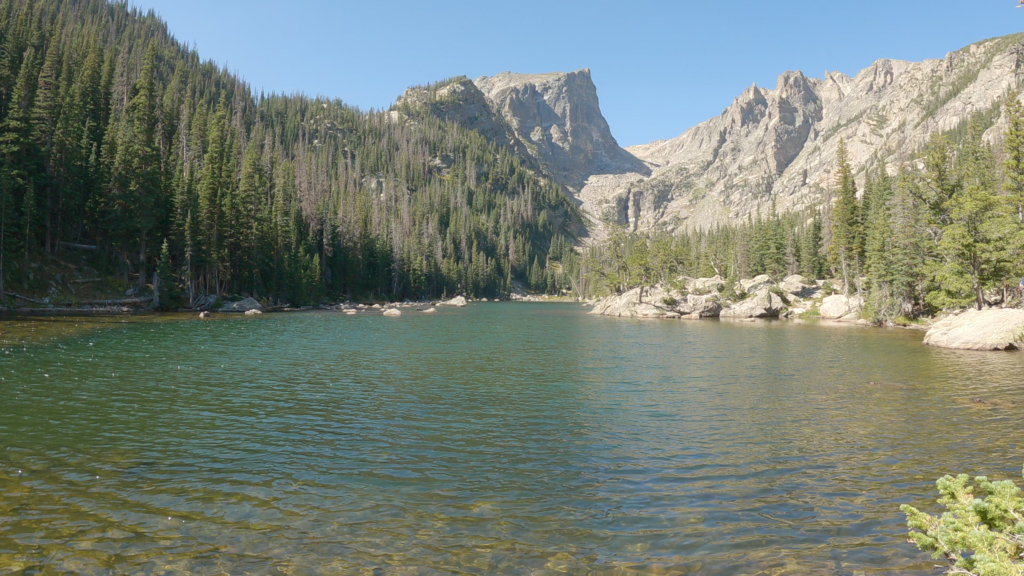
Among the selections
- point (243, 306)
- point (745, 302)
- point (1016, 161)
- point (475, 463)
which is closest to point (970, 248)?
point (1016, 161)

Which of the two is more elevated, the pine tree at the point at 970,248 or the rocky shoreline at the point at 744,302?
the pine tree at the point at 970,248

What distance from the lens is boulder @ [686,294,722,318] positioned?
3484 inches

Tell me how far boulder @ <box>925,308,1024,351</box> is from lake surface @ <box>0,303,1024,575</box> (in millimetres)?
11427

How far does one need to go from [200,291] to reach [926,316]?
9748 cm

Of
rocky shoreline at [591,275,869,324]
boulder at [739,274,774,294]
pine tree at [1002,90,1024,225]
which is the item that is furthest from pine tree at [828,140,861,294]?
pine tree at [1002,90,1024,225]

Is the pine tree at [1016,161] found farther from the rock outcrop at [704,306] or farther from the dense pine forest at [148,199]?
the dense pine forest at [148,199]

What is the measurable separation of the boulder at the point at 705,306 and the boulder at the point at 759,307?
1.65m

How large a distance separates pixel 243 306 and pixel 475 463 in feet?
244

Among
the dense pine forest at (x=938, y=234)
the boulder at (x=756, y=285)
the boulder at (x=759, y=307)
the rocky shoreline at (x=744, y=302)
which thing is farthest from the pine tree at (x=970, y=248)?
the boulder at (x=756, y=285)

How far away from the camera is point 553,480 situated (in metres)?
12.3

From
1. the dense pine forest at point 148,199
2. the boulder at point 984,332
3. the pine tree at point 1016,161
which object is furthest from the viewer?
the dense pine forest at point 148,199

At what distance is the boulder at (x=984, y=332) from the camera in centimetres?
3784

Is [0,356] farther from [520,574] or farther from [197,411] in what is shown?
[520,574]

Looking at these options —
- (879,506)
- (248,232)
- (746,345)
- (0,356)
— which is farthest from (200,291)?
(879,506)
